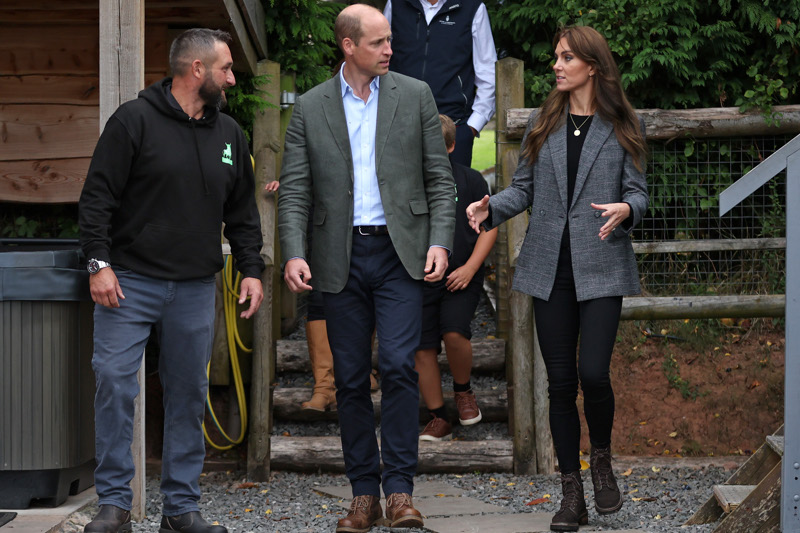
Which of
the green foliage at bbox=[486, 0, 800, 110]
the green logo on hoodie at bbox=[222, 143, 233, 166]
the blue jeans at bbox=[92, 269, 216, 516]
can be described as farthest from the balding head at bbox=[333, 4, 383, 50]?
the green foliage at bbox=[486, 0, 800, 110]

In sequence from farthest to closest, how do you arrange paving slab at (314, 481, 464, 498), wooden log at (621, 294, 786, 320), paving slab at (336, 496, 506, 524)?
1. wooden log at (621, 294, 786, 320)
2. paving slab at (314, 481, 464, 498)
3. paving slab at (336, 496, 506, 524)

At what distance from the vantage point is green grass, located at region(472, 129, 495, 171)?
16.2 meters

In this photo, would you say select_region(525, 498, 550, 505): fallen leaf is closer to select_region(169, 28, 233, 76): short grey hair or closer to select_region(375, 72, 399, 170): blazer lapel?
select_region(375, 72, 399, 170): blazer lapel

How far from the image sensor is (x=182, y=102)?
4.20 metres

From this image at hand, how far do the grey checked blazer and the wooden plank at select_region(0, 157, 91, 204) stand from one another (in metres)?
3.02

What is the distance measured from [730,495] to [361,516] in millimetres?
1461

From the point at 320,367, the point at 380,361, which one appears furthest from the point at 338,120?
the point at 320,367

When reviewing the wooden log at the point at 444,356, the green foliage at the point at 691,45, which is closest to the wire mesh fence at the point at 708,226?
the green foliage at the point at 691,45

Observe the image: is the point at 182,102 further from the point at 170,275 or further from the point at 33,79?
the point at 33,79

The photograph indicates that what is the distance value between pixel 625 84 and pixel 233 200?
11.6 ft

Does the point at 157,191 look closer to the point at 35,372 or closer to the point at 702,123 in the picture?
the point at 35,372

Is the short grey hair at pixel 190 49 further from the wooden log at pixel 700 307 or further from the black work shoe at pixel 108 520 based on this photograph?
the wooden log at pixel 700 307

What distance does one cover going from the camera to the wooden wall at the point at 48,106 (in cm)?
634

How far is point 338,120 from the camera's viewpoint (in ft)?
14.5
